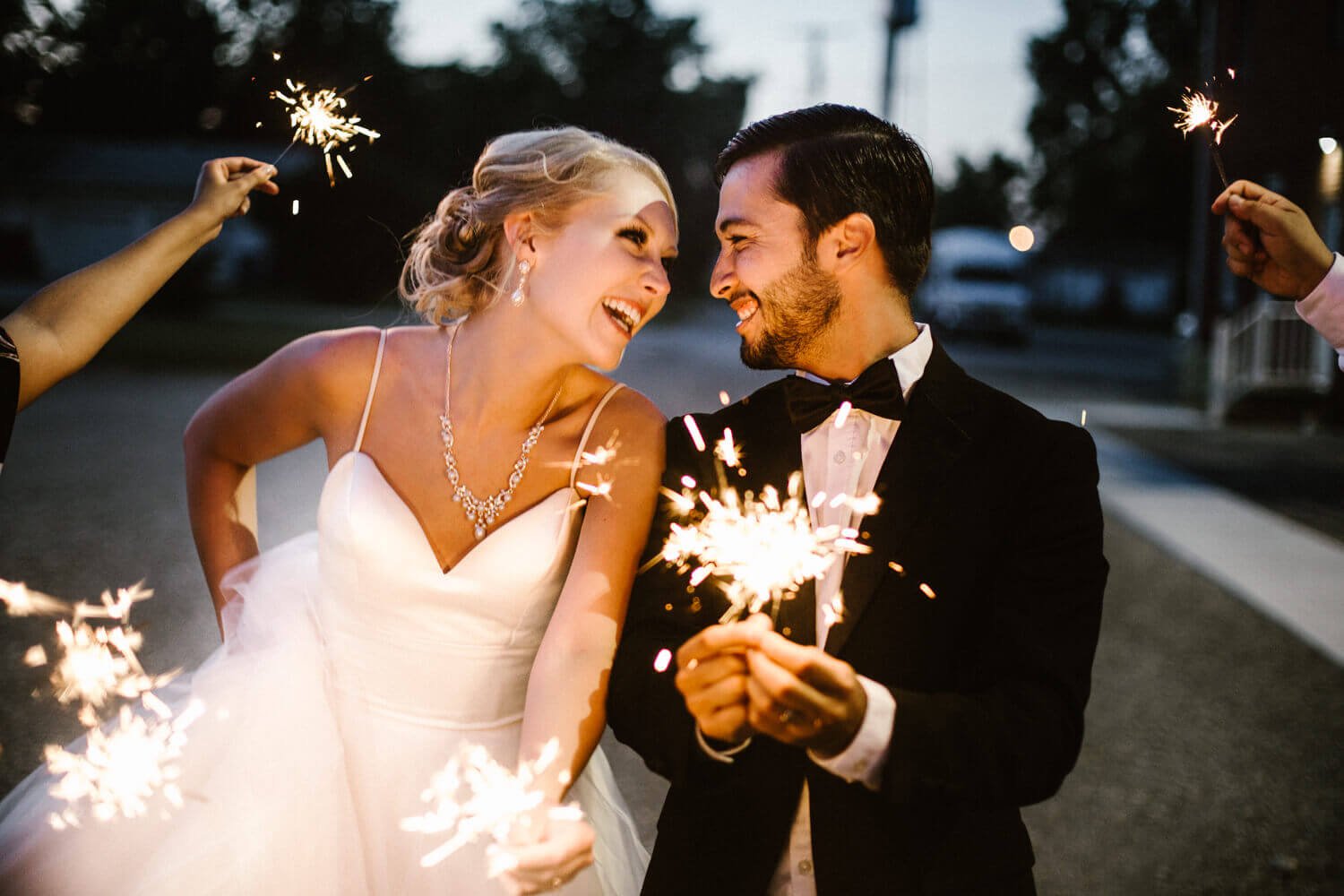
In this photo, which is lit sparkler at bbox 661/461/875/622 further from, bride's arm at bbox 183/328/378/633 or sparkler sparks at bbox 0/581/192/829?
sparkler sparks at bbox 0/581/192/829

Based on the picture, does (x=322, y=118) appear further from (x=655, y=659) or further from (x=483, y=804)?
(x=483, y=804)

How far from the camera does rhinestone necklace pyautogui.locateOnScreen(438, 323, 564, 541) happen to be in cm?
286

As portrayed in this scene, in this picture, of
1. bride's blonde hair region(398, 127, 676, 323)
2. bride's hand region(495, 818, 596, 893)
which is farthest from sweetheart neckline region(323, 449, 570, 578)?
bride's hand region(495, 818, 596, 893)

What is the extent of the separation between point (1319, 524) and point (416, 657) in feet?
32.0

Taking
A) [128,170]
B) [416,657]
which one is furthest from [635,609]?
[128,170]

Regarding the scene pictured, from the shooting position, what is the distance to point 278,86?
7.95 ft

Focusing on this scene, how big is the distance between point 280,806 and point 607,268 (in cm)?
152

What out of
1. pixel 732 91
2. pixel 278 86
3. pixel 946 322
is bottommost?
pixel 946 322

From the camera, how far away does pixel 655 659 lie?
2.24m

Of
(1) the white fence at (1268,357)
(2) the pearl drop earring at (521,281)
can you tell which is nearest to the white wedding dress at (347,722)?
(2) the pearl drop earring at (521,281)

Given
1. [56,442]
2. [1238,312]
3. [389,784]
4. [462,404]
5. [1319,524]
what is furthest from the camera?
[1238,312]

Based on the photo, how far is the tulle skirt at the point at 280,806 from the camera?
2.34 metres

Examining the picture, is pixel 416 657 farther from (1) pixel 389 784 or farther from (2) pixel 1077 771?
(2) pixel 1077 771

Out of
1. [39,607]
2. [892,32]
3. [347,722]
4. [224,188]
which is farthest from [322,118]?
[892,32]
